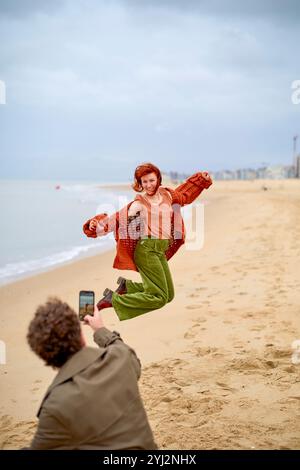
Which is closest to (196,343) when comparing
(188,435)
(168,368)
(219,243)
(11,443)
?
(168,368)

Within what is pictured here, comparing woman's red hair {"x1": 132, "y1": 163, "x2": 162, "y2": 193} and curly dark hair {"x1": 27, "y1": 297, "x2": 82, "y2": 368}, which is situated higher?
woman's red hair {"x1": 132, "y1": 163, "x2": 162, "y2": 193}

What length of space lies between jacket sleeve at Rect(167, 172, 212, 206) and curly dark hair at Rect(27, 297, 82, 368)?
7.39 ft

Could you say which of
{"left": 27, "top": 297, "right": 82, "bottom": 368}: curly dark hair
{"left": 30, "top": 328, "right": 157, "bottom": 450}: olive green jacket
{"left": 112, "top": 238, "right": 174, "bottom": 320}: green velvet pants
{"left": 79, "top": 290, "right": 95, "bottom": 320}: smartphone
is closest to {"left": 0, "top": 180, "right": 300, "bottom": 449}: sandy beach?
{"left": 112, "top": 238, "right": 174, "bottom": 320}: green velvet pants

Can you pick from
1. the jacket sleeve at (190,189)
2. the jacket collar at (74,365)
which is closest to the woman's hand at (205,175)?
the jacket sleeve at (190,189)

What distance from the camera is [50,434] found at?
7.59 ft

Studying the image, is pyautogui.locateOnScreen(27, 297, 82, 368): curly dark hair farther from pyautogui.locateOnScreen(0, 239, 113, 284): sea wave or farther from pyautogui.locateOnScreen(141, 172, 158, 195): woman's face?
pyautogui.locateOnScreen(0, 239, 113, 284): sea wave

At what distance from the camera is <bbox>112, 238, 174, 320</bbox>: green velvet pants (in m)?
4.35

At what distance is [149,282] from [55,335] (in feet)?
6.74

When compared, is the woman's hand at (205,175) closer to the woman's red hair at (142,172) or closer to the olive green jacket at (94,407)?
the woman's red hair at (142,172)

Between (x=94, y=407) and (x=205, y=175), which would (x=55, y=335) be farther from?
(x=205, y=175)

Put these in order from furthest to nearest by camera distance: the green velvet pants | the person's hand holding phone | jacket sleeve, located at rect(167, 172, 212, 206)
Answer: jacket sleeve, located at rect(167, 172, 212, 206) < the green velvet pants < the person's hand holding phone

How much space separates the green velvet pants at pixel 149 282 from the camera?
4352 millimetres

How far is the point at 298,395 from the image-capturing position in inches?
176
